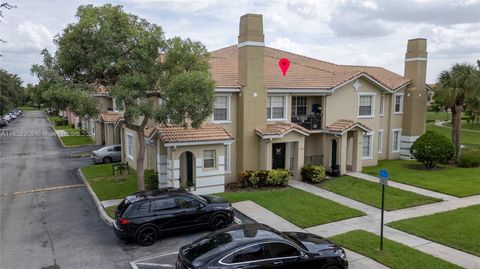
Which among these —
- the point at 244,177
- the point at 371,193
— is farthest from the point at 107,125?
the point at 371,193

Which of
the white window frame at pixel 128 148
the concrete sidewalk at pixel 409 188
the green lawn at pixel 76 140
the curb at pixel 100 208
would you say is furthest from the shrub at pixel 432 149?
the green lawn at pixel 76 140

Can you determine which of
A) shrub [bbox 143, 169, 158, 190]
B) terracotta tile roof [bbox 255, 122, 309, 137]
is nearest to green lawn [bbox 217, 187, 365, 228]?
terracotta tile roof [bbox 255, 122, 309, 137]

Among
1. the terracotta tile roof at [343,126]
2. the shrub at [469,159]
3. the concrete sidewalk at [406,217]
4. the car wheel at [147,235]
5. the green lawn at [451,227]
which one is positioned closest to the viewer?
the concrete sidewalk at [406,217]

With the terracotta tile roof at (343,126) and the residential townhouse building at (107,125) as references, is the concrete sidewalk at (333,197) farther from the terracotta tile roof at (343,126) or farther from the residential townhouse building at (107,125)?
the residential townhouse building at (107,125)

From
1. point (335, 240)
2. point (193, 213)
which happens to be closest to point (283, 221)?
point (335, 240)

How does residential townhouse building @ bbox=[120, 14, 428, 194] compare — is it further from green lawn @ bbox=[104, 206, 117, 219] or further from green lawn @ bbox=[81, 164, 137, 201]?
green lawn @ bbox=[104, 206, 117, 219]

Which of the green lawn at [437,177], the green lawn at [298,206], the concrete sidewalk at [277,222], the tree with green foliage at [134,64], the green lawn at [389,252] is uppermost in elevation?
the tree with green foliage at [134,64]

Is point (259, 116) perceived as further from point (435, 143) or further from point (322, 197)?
point (435, 143)
